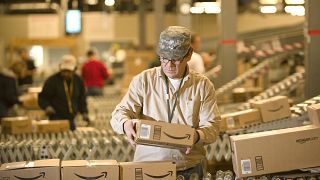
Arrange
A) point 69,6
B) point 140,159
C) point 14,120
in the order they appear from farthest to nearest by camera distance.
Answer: point 69,6
point 14,120
point 140,159

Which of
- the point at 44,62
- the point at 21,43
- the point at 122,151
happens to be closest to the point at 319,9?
the point at 122,151

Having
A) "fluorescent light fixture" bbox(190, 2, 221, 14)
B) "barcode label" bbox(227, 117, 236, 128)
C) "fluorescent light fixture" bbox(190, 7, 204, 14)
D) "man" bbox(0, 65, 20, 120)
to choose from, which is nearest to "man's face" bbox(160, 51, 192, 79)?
"barcode label" bbox(227, 117, 236, 128)

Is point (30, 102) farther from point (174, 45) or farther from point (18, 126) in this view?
point (174, 45)

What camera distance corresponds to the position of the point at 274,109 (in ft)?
22.0

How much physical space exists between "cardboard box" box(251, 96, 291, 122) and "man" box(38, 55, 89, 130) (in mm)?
3001

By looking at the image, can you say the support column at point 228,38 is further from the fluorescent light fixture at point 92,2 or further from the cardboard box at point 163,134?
the fluorescent light fixture at point 92,2

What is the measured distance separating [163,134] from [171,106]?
0.95ft

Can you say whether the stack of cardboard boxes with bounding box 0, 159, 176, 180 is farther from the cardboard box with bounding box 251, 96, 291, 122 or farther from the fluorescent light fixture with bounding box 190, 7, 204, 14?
the fluorescent light fixture with bounding box 190, 7, 204, 14

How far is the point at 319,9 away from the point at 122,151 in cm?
264

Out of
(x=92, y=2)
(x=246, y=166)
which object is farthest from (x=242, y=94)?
(x=92, y=2)

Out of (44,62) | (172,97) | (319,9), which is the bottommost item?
(44,62)

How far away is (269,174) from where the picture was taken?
14.6 ft

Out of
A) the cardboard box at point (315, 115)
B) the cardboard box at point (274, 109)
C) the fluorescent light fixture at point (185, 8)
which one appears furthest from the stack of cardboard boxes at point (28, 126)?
the fluorescent light fixture at point (185, 8)

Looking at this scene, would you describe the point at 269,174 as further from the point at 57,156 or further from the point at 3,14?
the point at 3,14
